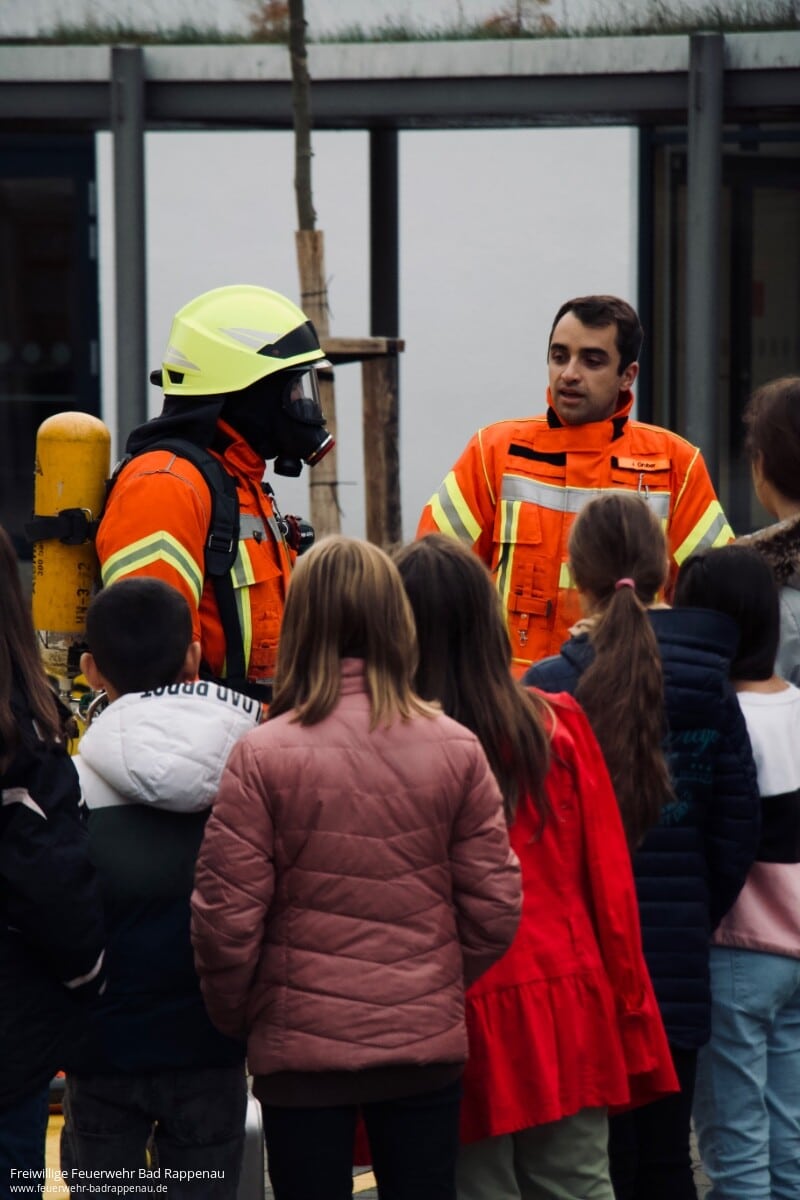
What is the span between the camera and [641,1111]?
3.47m

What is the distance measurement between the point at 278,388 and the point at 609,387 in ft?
3.16

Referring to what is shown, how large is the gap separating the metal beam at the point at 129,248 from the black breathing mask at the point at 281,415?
148 inches

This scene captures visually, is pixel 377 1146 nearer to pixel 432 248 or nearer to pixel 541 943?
pixel 541 943

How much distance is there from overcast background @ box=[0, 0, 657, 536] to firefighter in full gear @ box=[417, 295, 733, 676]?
17.6 feet

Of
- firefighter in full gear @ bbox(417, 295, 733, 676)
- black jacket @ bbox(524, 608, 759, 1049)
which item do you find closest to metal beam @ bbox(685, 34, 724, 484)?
firefighter in full gear @ bbox(417, 295, 733, 676)

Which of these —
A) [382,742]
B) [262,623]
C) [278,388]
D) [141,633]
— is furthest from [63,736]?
[278,388]

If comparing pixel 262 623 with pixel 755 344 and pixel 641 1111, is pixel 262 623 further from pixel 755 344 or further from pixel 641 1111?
pixel 755 344

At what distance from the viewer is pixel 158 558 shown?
3615 mm

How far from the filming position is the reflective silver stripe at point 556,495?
438 cm

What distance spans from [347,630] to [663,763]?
2.42 feet

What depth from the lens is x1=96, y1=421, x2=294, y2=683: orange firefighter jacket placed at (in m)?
3.64

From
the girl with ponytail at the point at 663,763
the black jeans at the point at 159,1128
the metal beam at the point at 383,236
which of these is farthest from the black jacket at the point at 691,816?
the metal beam at the point at 383,236

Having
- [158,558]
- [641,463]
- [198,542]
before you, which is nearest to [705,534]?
[641,463]

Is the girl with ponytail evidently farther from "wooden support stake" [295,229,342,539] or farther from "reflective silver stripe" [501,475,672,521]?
"wooden support stake" [295,229,342,539]
